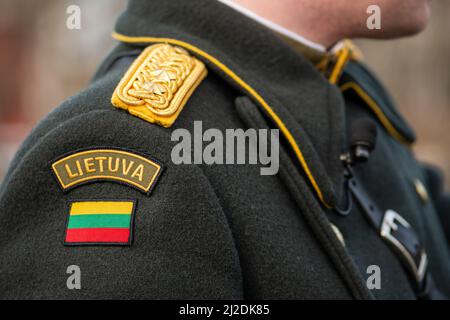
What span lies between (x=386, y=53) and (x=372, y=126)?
7.07 meters

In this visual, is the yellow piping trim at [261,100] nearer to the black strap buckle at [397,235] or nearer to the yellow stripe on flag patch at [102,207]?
the black strap buckle at [397,235]

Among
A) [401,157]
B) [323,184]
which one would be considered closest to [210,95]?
[323,184]

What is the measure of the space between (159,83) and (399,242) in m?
0.57

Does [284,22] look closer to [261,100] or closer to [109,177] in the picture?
[261,100]

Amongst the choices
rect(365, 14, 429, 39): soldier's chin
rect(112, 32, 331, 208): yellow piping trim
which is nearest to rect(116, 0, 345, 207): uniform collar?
rect(112, 32, 331, 208): yellow piping trim

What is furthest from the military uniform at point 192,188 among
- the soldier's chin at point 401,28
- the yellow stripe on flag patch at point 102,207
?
the soldier's chin at point 401,28

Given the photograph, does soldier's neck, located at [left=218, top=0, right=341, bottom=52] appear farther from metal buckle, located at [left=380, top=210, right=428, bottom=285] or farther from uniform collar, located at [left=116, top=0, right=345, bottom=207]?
metal buckle, located at [left=380, top=210, right=428, bottom=285]

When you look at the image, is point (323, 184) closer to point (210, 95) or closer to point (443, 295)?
point (210, 95)

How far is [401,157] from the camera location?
1.68 meters

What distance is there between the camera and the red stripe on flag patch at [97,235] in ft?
3.20

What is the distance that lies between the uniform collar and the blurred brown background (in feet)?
12.7

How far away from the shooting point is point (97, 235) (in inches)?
38.8

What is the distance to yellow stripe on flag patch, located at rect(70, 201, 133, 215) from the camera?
Answer: 99cm

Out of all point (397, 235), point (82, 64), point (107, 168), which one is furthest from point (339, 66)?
point (82, 64)
